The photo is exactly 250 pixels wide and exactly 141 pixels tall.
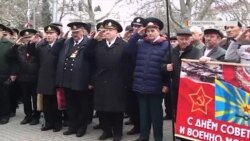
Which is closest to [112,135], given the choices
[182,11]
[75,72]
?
[75,72]

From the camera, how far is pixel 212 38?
6.62 m

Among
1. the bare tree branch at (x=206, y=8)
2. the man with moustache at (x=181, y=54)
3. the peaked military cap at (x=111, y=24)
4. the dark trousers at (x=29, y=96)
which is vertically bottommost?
the dark trousers at (x=29, y=96)

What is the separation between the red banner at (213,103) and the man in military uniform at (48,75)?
286cm

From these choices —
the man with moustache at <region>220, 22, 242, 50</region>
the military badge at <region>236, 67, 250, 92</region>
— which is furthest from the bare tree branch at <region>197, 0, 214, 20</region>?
the military badge at <region>236, 67, 250, 92</region>

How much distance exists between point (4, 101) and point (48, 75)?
1694mm

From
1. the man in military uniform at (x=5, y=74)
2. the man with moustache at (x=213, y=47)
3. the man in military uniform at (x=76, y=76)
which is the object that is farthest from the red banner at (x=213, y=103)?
the man in military uniform at (x=5, y=74)

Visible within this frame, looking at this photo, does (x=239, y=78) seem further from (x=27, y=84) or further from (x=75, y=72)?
(x=27, y=84)

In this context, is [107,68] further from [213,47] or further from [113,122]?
[213,47]

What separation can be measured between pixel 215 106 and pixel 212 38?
1.25m

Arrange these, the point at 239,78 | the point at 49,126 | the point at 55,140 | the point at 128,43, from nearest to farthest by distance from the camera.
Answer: the point at 239,78, the point at 128,43, the point at 55,140, the point at 49,126

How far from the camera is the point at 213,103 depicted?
5.82 meters

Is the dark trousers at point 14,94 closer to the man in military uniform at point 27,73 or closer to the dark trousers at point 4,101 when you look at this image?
the dark trousers at point 4,101

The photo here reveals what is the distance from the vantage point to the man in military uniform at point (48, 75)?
8.20 m

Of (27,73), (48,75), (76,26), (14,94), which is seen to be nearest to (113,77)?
(76,26)
